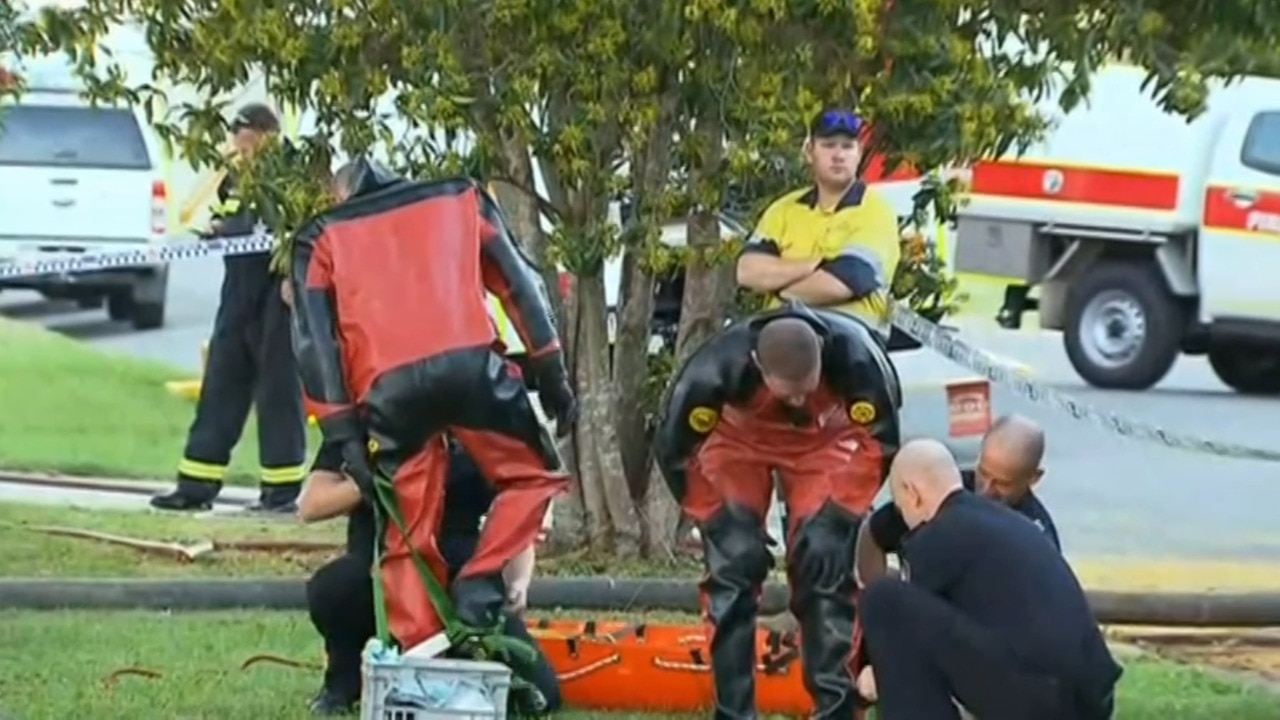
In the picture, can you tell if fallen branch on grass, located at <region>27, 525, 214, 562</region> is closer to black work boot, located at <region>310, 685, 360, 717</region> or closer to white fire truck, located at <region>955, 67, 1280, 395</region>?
black work boot, located at <region>310, 685, 360, 717</region>

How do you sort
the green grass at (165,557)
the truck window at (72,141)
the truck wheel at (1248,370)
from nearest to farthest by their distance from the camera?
the green grass at (165,557) < the truck wheel at (1248,370) < the truck window at (72,141)

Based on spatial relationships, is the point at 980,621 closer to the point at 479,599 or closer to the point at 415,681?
the point at 415,681

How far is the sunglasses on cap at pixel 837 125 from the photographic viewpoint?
300 inches

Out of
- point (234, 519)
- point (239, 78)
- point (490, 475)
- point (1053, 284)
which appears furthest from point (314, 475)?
point (1053, 284)

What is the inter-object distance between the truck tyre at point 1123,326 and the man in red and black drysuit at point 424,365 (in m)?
11.8

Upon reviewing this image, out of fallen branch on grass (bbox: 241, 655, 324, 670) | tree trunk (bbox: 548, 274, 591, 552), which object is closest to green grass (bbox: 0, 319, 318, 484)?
tree trunk (bbox: 548, 274, 591, 552)

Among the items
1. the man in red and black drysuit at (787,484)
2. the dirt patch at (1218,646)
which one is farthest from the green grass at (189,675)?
the man in red and black drysuit at (787,484)

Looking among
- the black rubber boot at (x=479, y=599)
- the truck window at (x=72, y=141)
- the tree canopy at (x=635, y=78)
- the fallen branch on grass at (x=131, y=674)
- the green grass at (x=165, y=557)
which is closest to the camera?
the black rubber boot at (x=479, y=599)

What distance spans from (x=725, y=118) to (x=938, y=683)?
3.20m

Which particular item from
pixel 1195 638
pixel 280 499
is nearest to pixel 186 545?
pixel 280 499

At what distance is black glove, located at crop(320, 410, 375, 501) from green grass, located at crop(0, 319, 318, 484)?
6261 mm

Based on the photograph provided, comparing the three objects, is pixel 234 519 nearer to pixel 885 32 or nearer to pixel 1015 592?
pixel 885 32

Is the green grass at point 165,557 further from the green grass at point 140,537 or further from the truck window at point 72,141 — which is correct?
the truck window at point 72,141

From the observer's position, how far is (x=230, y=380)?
1216cm
